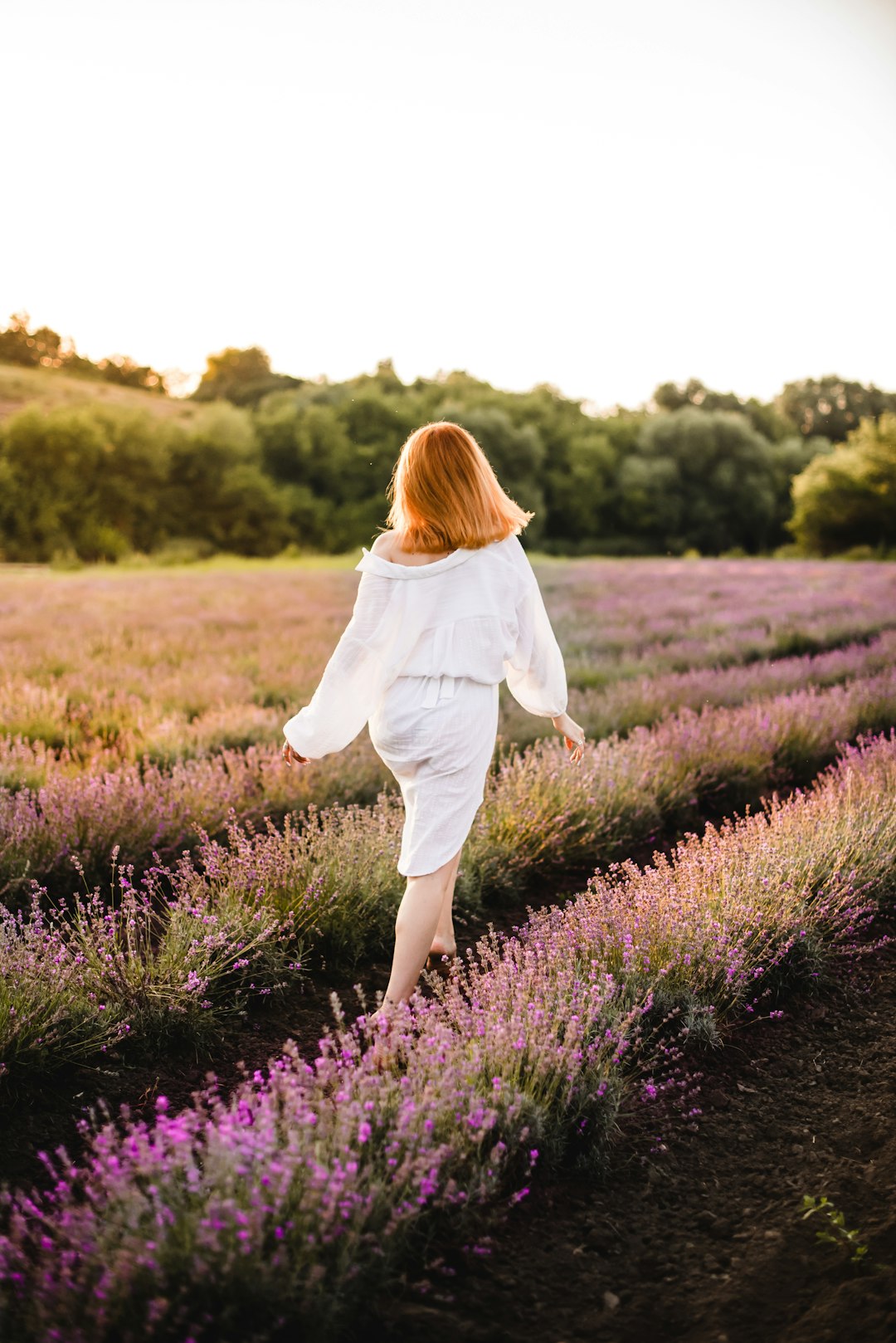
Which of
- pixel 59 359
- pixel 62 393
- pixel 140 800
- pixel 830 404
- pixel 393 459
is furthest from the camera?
Result: pixel 393 459

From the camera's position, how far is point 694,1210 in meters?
2.17

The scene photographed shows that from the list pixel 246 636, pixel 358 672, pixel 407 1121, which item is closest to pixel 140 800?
pixel 358 672

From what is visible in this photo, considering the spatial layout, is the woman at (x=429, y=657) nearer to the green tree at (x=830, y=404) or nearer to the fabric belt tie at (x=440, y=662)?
the fabric belt tie at (x=440, y=662)

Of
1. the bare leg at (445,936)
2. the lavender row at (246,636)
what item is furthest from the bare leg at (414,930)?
the lavender row at (246,636)

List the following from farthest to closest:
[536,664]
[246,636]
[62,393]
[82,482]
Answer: [62,393], [82,482], [246,636], [536,664]

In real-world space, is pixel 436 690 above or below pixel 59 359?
below

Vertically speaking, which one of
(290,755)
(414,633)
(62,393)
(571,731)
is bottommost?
(290,755)

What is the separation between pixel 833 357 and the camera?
48.8ft

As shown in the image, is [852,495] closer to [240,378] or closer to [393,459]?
[393,459]

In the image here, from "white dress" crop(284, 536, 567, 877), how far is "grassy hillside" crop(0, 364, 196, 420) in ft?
91.1

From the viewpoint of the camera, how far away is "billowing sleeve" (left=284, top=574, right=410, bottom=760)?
9.18 ft

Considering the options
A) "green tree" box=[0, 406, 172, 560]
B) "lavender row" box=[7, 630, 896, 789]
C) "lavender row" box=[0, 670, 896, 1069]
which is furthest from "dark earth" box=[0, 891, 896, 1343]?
"green tree" box=[0, 406, 172, 560]

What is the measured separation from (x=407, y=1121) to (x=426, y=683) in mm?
1261

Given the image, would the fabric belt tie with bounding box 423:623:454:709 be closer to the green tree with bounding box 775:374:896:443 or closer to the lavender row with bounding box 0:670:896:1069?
the lavender row with bounding box 0:670:896:1069
